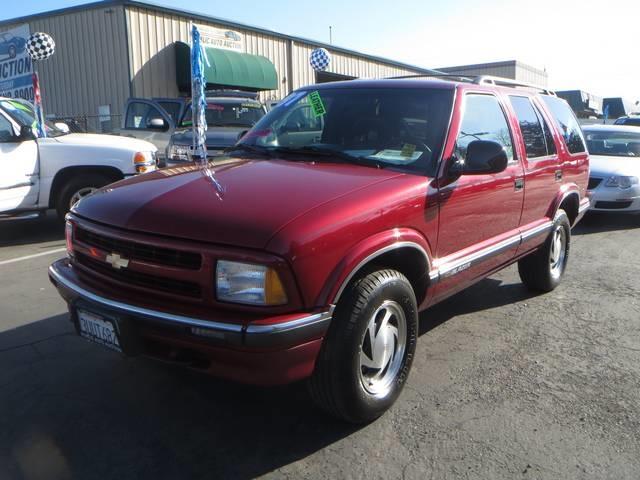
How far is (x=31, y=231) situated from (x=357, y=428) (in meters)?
6.66

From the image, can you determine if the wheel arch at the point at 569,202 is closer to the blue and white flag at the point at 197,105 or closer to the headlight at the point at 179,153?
the blue and white flag at the point at 197,105

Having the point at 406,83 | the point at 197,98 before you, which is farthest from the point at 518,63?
the point at 406,83

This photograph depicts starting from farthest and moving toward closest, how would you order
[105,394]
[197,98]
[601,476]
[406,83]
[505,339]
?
1. [197,98]
2. [505,339]
3. [406,83]
4. [105,394]
5. [601,476]

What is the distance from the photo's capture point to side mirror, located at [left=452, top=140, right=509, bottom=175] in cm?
340

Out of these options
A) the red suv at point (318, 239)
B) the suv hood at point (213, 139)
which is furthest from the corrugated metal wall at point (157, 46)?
the red suv at point (318, 239)

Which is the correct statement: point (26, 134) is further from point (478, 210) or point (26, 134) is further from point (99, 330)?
point (478, 210)

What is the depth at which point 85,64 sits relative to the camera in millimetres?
18703

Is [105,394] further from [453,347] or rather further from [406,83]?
[406,83]

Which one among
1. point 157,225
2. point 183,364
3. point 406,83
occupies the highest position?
point 406,83

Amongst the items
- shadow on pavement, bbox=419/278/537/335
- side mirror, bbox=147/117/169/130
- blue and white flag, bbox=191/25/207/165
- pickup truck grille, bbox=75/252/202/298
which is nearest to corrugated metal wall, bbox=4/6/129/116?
side mirror, bbox=147/117/169/130

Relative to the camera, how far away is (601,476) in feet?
8.52

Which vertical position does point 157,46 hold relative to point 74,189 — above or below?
above

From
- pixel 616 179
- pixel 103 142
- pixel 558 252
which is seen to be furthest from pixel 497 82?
pixel 103 142

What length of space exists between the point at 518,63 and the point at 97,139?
4847 centimetres
